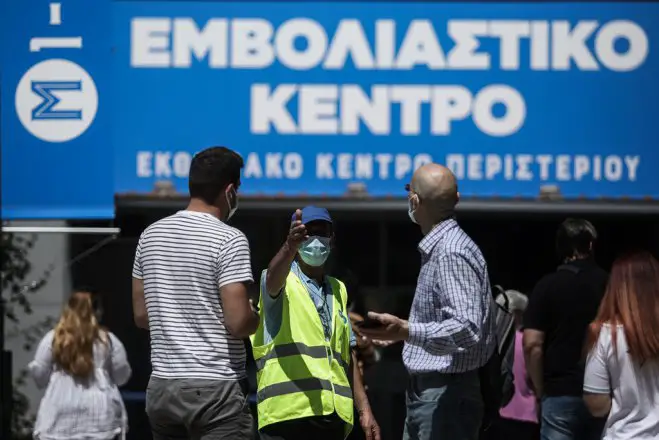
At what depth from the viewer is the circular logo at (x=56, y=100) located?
18.9 feet

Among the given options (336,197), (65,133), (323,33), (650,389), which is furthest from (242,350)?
(323,33)

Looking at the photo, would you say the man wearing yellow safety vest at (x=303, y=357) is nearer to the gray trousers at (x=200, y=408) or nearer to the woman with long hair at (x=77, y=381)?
the gray trousers at (x=200, y=408)

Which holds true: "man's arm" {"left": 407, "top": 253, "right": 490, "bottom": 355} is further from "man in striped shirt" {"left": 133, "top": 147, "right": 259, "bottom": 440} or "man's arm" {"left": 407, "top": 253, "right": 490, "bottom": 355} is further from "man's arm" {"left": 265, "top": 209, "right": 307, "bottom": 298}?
"man in striped shirt" {"left": 133, "top": 147, "right": 259, "bottom": 440}

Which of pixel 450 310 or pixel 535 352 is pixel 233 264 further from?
pixel 535 352

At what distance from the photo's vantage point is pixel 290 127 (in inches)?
325

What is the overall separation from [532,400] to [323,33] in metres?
3.40

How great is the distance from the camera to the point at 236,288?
13.0ft

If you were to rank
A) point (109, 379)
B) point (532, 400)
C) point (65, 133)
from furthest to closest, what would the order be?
point (109, 379) → point (532, 400) → point (65, 133)

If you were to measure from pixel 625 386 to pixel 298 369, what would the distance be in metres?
1.30

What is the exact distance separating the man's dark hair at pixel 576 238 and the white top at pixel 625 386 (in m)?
1.51

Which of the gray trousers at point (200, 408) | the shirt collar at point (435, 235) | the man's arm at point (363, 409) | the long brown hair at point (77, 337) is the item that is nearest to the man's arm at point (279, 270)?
the gray trousers at point (200, 408)

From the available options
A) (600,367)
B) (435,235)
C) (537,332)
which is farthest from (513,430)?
(435,235)

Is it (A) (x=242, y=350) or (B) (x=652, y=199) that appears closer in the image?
(A) (x=242, y=350)

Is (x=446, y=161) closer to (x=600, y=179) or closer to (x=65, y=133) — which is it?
(x=600, y=179)
